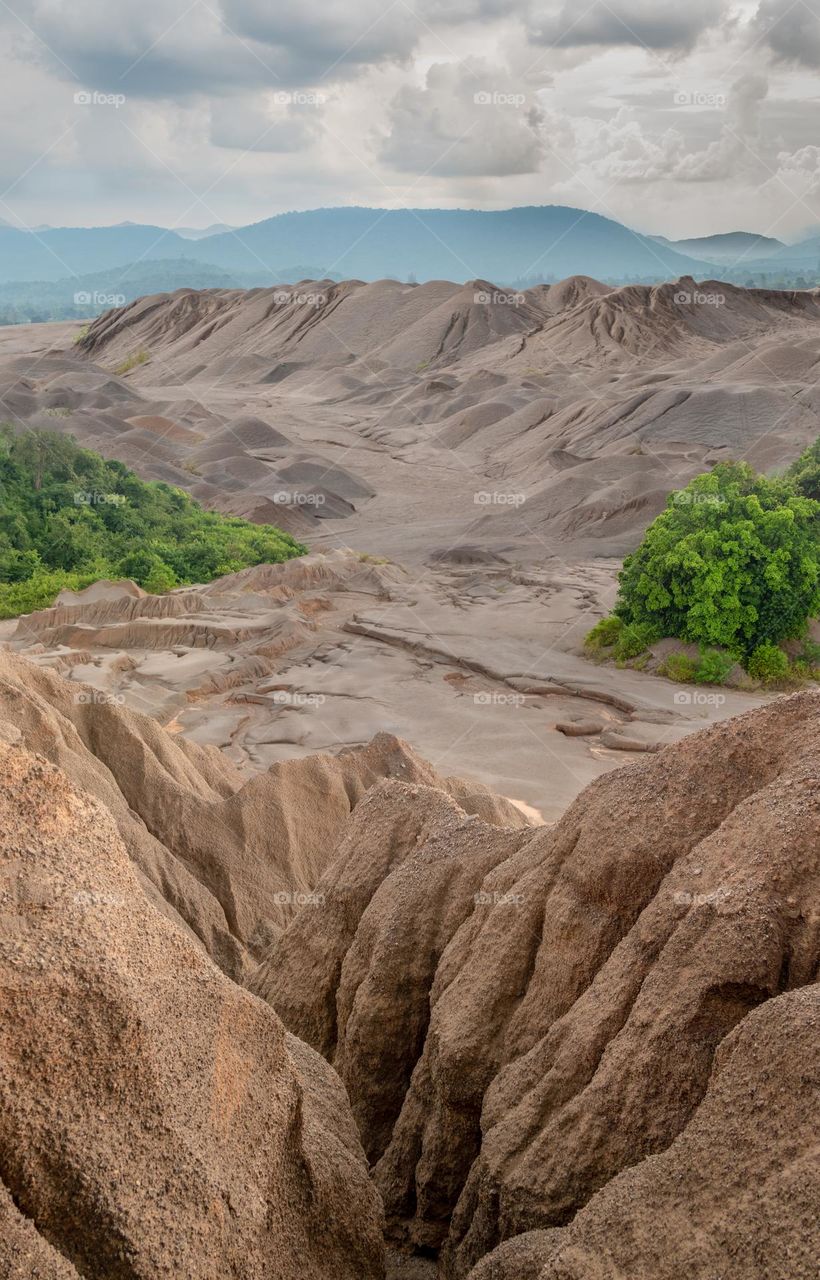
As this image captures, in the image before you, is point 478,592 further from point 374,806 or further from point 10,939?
point 10,939

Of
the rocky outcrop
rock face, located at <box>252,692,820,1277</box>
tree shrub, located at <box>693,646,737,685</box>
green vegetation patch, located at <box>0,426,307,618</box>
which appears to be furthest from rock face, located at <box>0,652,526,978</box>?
Answer: green vegetation patch, located at <box>0,426,307,618</box>

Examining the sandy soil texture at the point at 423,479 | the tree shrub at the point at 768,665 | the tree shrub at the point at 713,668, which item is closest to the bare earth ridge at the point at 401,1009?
the sandy soil texture at the point at 423,479

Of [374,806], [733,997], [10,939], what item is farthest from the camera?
[374,806]

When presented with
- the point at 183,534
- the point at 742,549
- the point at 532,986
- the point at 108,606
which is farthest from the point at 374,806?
the point at 183,534

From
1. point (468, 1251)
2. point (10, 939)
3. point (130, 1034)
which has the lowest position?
point (468, 1251)

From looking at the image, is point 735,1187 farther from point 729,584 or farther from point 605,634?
point 605,634

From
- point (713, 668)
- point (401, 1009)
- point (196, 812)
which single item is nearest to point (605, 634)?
point (713, 668)
